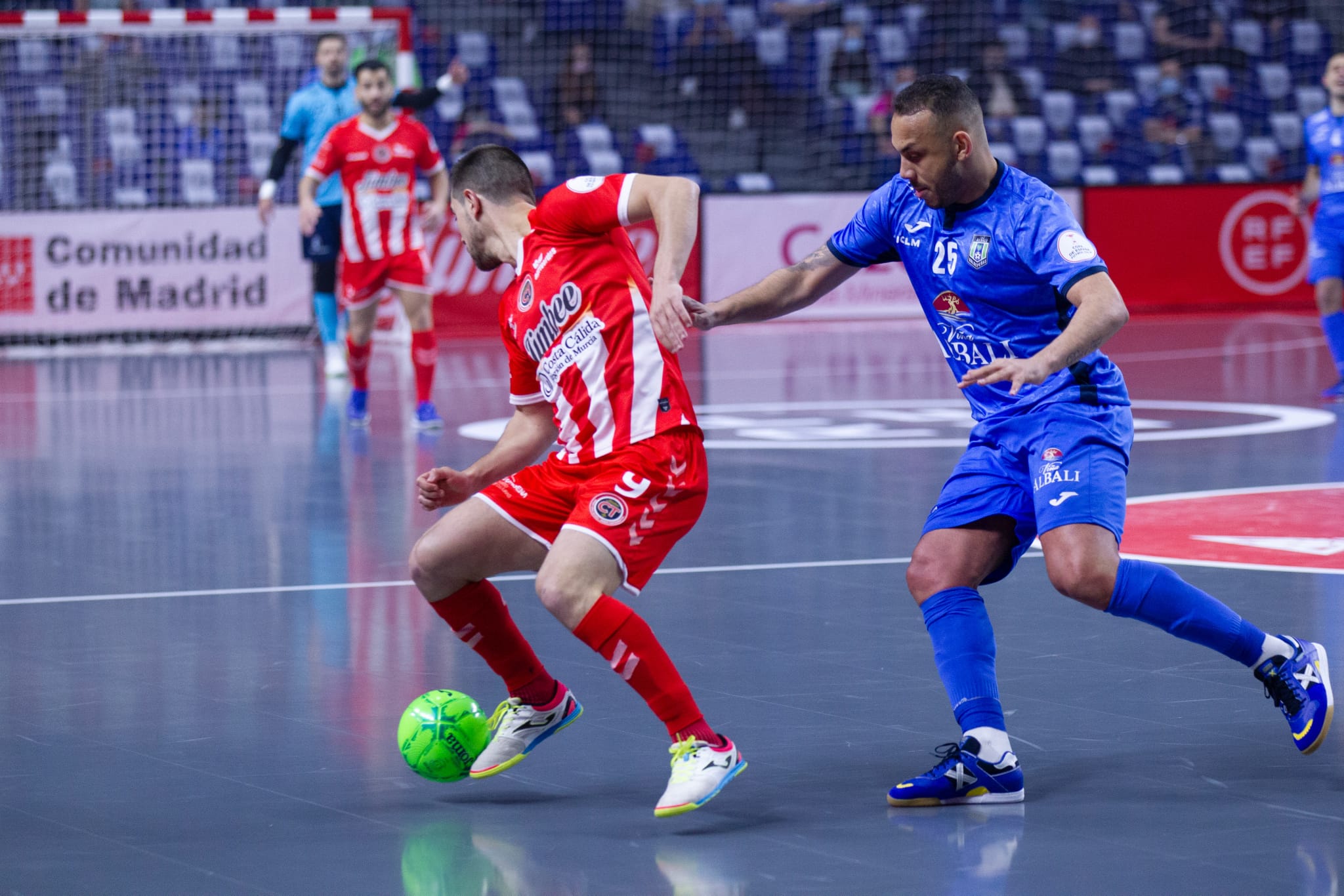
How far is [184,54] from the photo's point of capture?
18156mm

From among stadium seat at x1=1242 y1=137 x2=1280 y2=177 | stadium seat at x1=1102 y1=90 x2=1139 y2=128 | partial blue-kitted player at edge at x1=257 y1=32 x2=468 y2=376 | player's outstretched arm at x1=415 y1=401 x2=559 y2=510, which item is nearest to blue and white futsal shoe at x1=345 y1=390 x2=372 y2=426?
partial blue-kitted player at edge at x1=257 y1=32 x2=468 y2=376

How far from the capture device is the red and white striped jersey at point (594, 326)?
14.2ft

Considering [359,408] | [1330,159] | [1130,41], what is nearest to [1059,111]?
[1130,41]

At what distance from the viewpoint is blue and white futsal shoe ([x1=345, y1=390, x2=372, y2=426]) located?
1138cm

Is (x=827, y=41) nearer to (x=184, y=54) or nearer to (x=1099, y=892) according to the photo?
(x=184, y=54)

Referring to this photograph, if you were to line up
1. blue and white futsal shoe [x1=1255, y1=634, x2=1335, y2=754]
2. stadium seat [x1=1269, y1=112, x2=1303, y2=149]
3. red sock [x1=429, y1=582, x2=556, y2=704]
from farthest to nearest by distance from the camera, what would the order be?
stadium seat [x1=1269, y1=112, x2=1303, y2=149]
red sock [x1=429, y1=582, x2=556, y2=704]
blue and white futsal shoe [x1=1255, y1=634, x2=1335, y2=754]

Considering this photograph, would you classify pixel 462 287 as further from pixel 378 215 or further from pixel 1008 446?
pixel 1008 446

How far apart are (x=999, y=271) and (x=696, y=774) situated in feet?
4.55

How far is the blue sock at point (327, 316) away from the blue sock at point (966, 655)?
10438mm

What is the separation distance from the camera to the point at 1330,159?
456 inches

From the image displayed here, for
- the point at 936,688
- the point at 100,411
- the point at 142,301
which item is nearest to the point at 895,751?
the point at 936,688

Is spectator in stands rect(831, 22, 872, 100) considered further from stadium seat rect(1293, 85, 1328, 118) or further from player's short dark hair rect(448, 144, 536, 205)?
player's short dark hair rect(448, 144, 536, 205)

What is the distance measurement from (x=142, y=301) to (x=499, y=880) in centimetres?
1375

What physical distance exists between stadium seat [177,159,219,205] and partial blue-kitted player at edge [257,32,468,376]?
2913 mm
